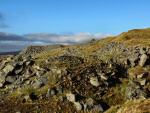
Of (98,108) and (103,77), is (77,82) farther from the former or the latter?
(98,108)

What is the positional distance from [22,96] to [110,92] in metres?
12.6

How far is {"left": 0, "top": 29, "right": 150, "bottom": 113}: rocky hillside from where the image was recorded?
191 ft

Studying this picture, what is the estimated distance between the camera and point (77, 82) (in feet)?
206

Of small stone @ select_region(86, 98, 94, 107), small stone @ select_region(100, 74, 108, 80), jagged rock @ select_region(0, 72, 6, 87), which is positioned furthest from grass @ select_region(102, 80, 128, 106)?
jagged rock @ select_region(0, 72, 6, 87)

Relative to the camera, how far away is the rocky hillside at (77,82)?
191ft

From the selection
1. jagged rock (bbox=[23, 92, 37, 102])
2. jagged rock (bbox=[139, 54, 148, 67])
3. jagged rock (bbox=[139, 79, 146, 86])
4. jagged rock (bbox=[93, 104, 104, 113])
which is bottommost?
jagged rock (bbox=[93, 104, 104, 113])

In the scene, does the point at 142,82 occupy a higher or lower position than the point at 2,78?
lower

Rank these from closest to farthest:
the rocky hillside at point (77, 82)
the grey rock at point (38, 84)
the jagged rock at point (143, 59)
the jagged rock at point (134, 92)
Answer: the jagged rock at point (134, 92) < the rocky hillside at point (77, 82) < the grey rock at point (38, 84) < the jagged rock at point (143, 59)

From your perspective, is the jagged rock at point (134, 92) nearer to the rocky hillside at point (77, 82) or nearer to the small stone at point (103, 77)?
the rocky hillside at point (77, 82)

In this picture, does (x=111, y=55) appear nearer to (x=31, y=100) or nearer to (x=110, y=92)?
(x=110, y=92)

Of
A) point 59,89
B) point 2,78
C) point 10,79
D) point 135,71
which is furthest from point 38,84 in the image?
point 135,71

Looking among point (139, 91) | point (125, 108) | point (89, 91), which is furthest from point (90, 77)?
point (125, 108)

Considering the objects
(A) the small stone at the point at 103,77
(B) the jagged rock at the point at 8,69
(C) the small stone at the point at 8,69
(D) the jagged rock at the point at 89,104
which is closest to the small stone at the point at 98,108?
(D) the jagged rock at the point at 89,104

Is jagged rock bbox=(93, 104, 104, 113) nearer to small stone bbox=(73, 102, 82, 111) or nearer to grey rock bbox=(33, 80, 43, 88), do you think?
small stone bbox=(73, 102, 82, 111)
